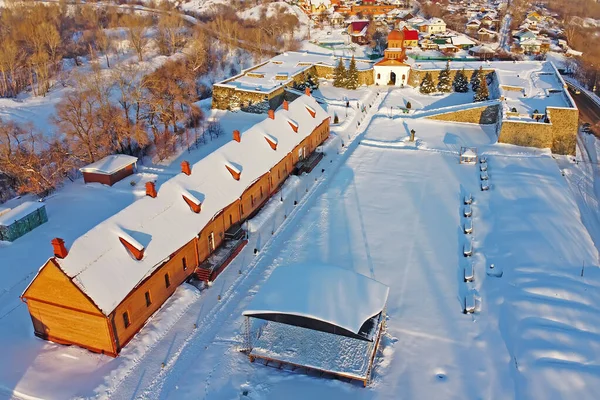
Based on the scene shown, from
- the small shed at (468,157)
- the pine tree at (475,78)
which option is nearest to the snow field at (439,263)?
the small shed at (468,157)

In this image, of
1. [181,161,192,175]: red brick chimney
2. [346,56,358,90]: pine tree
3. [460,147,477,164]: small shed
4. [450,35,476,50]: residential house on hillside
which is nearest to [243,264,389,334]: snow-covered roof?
[181,161,192,175]: red brick chimney

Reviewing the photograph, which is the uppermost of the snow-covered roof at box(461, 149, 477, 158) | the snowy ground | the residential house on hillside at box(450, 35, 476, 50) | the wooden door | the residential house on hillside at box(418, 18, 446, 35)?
the residential house on hillside at box(418, 18, 446, 35)

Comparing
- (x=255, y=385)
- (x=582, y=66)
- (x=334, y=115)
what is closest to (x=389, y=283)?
(x=255, y=385)

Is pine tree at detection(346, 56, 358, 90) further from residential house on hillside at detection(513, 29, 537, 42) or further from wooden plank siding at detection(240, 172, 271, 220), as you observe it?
residential house on hillside at detection(513, 29, 537, 42)

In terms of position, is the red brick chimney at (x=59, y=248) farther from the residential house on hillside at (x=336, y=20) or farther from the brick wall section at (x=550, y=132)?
the residential house on hillside at (x=336, y=20)

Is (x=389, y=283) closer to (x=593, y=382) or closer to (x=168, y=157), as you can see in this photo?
(x=593, y=382)
